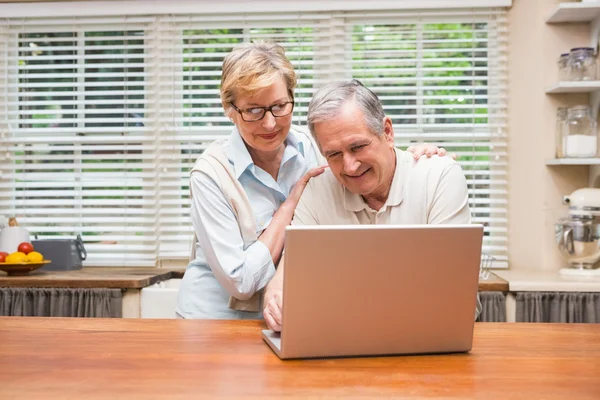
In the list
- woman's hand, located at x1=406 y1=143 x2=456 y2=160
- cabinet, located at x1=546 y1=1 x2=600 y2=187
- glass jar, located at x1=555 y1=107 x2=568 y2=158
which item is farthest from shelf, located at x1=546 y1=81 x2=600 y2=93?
woman's hand, located at x1=406 y1=143 x2=456 y2=160

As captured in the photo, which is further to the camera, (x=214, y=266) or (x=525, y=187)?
(x=525, y=187)

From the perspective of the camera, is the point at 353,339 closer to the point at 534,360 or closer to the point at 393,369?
the point at 393,369

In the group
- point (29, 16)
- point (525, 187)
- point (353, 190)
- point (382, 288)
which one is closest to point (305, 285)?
point (382, 288)

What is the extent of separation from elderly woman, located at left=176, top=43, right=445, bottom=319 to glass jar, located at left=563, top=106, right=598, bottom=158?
1.56 metres

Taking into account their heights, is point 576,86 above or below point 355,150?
above

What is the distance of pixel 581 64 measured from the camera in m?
3.36

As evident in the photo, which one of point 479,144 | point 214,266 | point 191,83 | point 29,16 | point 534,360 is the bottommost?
point 534,360

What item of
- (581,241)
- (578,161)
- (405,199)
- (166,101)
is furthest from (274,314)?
(166,101)

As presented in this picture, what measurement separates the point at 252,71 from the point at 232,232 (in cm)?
46

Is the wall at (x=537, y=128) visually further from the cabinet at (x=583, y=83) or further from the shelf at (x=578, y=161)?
the shelf at (x=578, y=161)

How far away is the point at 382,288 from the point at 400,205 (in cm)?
65

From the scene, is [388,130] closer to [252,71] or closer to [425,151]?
[425,151]

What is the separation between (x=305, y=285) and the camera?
4.44 ft

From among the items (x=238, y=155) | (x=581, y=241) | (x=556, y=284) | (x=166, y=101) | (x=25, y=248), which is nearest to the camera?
(x=238, y=155)
